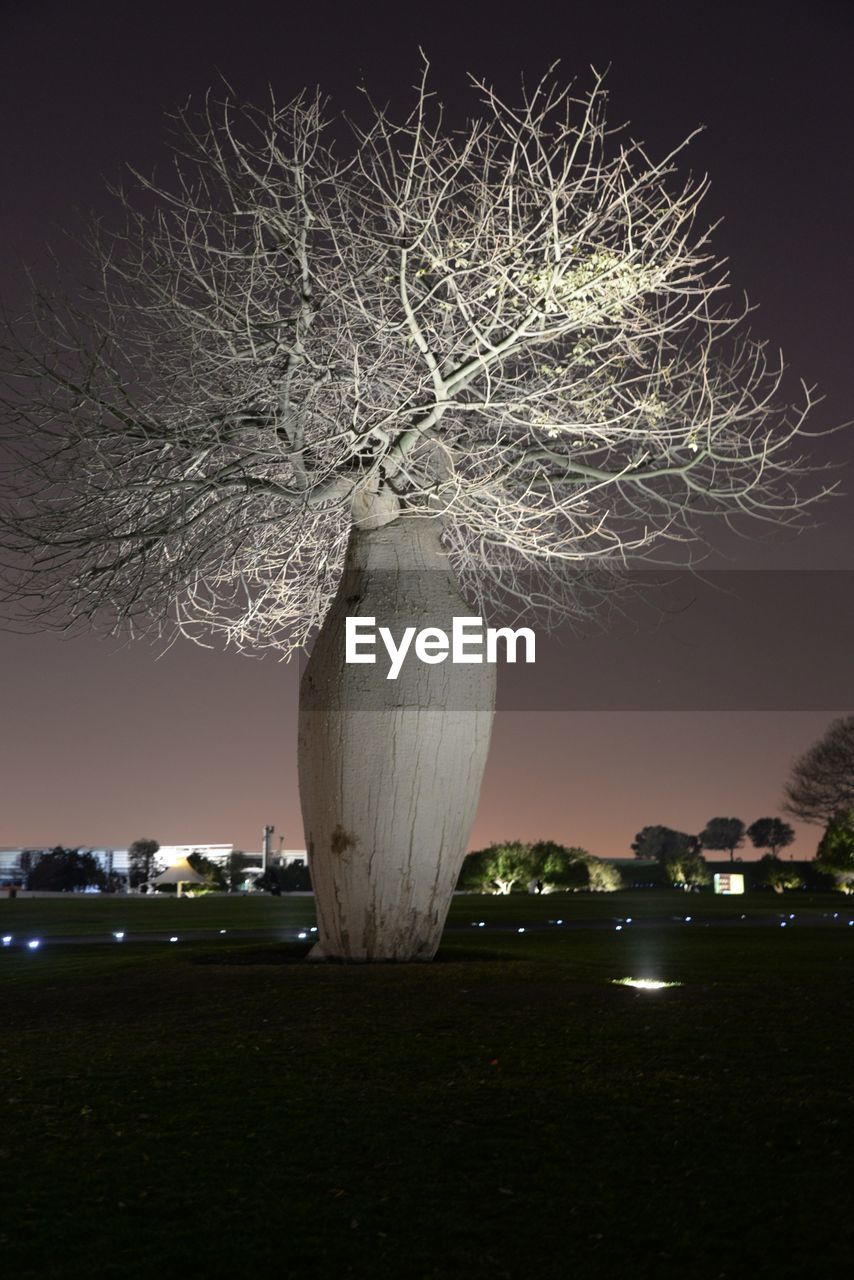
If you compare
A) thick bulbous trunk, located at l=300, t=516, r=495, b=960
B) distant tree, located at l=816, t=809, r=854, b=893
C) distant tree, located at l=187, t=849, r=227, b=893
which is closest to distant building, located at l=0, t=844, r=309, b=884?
distant tree, located at l=187, t=849, r=227, b=893

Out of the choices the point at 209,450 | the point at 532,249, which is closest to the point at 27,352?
the point at 209,450

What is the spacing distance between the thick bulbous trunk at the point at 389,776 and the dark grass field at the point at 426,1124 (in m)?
0.66

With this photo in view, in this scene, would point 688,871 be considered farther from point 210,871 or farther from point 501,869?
point 210,871

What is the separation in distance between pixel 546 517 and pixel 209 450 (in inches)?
130

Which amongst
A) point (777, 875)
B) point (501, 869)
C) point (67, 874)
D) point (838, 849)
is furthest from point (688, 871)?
point (67, 874)

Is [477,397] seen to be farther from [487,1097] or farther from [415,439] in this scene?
[487,1097]

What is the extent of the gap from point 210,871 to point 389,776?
114ft

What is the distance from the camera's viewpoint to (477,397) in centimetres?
1283

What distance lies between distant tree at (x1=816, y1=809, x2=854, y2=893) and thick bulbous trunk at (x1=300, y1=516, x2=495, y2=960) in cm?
2142

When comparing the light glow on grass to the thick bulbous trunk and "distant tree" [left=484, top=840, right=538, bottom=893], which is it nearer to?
the thick bulbous trunk

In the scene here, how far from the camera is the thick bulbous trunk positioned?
1174 centimetres

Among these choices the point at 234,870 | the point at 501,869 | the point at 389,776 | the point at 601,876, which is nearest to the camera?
the point at 389,776

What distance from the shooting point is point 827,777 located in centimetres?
5347

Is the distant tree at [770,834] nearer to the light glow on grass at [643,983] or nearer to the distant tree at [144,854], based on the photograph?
the distant tree at [144,854]
